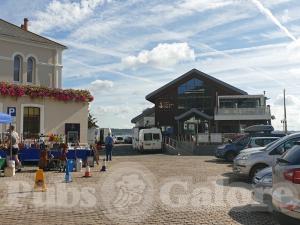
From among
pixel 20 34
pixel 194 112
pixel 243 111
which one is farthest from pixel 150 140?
pixel 194 112

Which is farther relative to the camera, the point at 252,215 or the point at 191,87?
the point at 191,87

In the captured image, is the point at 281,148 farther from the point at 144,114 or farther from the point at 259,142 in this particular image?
the point at 144,114

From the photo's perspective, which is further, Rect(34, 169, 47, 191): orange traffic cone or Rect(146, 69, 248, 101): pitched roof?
Rect(146, 69, 248, 101): pitched roof

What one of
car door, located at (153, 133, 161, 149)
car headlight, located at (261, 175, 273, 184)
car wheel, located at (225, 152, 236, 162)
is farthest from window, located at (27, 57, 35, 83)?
car headlight, located at (261, 175, 273, 184)

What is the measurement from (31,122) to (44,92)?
2002 mm

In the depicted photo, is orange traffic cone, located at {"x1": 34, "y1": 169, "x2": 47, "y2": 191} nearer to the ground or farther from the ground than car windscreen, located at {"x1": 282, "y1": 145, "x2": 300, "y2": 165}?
nearer to the ground

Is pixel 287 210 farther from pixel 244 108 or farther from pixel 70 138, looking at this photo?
pixel 244 108

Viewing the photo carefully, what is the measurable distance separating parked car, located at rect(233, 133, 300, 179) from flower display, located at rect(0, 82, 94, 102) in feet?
49.5

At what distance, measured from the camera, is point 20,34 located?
32.1m

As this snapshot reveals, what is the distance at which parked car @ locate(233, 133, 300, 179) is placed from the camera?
15.5 meters

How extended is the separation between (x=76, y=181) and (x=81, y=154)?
6271 mm

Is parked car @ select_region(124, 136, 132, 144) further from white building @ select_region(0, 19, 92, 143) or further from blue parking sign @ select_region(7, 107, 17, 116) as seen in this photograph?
blue parking sign @ select_region(7, 107, 17, 116)

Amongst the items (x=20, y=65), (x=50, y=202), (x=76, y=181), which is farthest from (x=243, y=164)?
(x=20, y=65)

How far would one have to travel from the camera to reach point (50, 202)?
38.0ft
